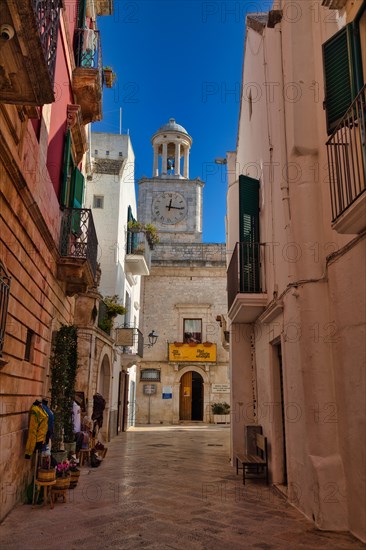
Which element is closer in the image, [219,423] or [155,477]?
[155,477]

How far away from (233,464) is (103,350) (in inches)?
236

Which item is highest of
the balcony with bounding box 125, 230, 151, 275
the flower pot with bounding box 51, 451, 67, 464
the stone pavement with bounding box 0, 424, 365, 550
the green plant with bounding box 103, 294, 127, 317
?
the balcony with bounding box 125, 230, 151, 275

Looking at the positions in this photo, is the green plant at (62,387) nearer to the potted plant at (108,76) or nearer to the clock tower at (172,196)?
the potted plant at (108,76)

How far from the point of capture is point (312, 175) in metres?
6.96

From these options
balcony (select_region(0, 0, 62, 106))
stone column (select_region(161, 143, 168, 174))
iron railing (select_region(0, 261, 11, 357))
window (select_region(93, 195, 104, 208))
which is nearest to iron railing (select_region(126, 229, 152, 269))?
window (select_region(93, 195, 104, 208))

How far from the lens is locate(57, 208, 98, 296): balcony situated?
31.1ft

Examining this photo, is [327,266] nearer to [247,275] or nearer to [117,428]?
[247,275]

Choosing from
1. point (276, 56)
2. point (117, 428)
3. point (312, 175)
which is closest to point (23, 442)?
point (312, 175)

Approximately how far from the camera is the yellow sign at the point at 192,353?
26.8 metres

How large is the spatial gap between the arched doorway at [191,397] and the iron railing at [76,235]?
18.1 m

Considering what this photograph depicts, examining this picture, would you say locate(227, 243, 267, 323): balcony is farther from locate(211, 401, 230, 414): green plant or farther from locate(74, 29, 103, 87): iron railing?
locate(211, 401, 230, 414): green plant

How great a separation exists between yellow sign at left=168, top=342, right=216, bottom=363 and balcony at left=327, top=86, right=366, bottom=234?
21251 mm

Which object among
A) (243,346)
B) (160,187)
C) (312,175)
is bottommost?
(243,346)

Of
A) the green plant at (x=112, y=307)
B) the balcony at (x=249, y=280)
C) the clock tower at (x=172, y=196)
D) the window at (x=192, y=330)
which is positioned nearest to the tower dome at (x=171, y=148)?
the clock tower at (x=172, y=196)
